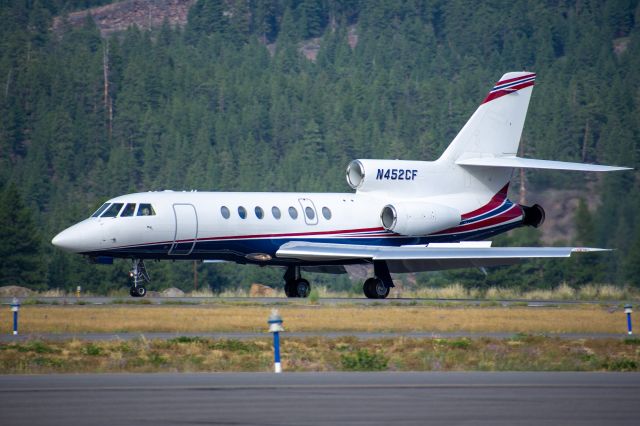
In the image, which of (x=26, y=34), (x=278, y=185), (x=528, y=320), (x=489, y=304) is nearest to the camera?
(x=528, y=320)

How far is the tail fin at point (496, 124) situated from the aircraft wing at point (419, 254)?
4.68 meters

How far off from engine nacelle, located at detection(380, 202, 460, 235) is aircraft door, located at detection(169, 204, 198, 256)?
627 cm

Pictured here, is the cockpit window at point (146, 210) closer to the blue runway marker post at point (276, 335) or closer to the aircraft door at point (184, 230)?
the aircraft door at point (184, 230)

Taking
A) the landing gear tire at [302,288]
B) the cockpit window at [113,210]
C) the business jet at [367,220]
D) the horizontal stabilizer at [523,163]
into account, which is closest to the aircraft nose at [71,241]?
the business jet at [367,220]

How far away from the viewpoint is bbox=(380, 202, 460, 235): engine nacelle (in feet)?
128

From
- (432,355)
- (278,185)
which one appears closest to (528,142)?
(278,185)

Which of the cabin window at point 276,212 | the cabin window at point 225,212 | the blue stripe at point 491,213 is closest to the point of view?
the cabin window at point 225,212

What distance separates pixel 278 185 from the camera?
118375 millimetres

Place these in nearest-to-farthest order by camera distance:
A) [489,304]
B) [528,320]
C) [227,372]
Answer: [227,372]
[528,320]
[489,304]

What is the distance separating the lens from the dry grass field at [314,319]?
2672cm

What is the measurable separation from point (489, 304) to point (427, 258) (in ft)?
7.07

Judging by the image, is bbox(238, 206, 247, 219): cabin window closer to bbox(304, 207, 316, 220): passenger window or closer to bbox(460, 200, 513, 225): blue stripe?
bbox(304, 207, 316, 220): passenger window

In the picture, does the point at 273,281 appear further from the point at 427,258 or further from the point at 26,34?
the point at 26,34

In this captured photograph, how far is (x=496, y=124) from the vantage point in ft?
136
